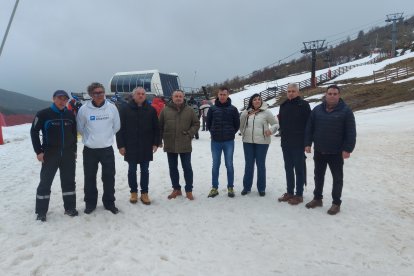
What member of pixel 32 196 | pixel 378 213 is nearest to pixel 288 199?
pixel 378 213

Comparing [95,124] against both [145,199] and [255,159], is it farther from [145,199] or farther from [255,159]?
[255,159]

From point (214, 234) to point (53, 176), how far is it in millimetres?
2489

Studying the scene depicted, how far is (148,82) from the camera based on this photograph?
133 ft

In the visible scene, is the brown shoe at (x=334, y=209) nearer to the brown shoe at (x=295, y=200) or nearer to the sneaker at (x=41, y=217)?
the brown shoe at (x=295, y=200)

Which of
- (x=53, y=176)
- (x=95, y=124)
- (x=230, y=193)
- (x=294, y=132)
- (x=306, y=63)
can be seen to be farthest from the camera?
(x=306, y=63)

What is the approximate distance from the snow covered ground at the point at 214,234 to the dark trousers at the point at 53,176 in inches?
9.2

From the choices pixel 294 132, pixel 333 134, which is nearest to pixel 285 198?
pixel 294 132

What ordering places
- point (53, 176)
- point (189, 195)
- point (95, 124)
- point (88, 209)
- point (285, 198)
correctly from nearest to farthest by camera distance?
point (53, 176)
point (95, 124)
point (88, 209)
point (285, 198)
point (189, 195)

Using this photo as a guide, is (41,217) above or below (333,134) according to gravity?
below

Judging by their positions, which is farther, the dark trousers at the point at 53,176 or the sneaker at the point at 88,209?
the sneaker at the point at 88,209

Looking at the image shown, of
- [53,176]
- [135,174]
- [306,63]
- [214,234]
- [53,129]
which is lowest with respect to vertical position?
[214,234]

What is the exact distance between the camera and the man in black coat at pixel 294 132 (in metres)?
5.70

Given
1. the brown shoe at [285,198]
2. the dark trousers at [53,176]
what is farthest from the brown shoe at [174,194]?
the brown shoe at [285,198]

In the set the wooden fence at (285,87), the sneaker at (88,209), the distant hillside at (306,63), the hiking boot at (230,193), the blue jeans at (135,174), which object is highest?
the distant hillside at (306,63)
